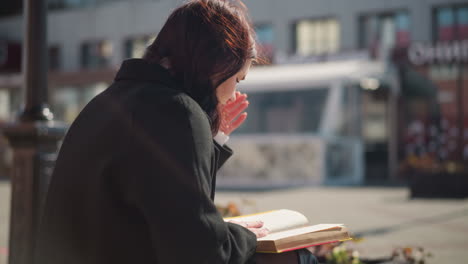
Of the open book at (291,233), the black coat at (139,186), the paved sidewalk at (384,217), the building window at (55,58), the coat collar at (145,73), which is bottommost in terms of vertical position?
the paved sidewalk at (384,217)

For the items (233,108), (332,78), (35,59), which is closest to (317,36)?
(332,78)

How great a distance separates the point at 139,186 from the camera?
60.1 inches

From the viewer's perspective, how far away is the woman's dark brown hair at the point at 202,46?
1.71 m

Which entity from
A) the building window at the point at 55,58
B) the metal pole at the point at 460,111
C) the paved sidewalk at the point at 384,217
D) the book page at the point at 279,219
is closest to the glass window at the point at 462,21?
the metal pole at the point at 460,111

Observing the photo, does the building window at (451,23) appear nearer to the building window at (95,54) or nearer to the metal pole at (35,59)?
the building window at (95,54)

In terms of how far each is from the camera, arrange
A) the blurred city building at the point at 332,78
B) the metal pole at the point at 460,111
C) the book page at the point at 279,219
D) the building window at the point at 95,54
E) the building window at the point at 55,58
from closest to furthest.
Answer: the book page at the point at 279,219 → the blurred city building at the point at 332,78 → the metal pole at the point at 460,111 → the building window at the point at 95,54 → the building window at the point at 55,58

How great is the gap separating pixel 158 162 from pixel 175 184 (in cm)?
8

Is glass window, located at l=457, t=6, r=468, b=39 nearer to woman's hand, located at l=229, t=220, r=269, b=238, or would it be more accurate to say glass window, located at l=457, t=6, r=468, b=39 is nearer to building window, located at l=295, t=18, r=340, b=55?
building window, located at l=295, t=18, r=340, b=55

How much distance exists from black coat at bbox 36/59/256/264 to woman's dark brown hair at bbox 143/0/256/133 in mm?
64

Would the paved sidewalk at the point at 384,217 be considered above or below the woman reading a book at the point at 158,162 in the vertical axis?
below

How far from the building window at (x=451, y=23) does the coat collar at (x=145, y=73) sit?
68.7 feet

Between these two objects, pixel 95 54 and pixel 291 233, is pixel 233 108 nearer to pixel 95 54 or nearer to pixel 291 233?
pixel 291 233

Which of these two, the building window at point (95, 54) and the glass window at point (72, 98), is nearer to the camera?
the glass window at point (72, 98)

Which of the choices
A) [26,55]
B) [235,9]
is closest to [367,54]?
[26,55]
